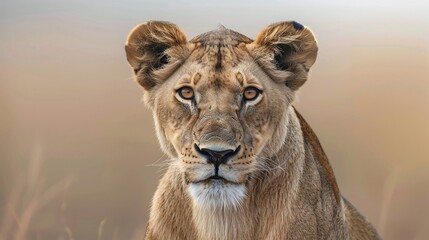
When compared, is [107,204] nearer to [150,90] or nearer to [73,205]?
[73,205]

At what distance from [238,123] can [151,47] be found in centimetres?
59

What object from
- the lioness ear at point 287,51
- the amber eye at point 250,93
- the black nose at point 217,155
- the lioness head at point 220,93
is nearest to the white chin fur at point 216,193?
the lioness head at point 220,93

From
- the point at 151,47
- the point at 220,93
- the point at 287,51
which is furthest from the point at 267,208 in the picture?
the point at 151,47

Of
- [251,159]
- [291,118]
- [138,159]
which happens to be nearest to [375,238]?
[291,118]

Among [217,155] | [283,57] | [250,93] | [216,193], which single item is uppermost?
[283,57]

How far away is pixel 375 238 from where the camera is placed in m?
5.84

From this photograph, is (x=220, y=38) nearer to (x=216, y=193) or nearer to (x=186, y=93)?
(x=186, y=93)

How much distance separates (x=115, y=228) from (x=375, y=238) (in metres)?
1.73

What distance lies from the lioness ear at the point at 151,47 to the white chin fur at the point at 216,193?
586mm

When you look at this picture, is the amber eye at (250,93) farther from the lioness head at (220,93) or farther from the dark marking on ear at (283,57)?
the dark marking on ear at (283,57)

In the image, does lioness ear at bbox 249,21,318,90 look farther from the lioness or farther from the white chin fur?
the white chin fur

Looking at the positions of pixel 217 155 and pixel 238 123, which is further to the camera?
pixel 238 123

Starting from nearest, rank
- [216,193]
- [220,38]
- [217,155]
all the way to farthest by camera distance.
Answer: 1. [217,155]
2. [216,193]
3. [220,38]

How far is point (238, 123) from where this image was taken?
462 centimetres
